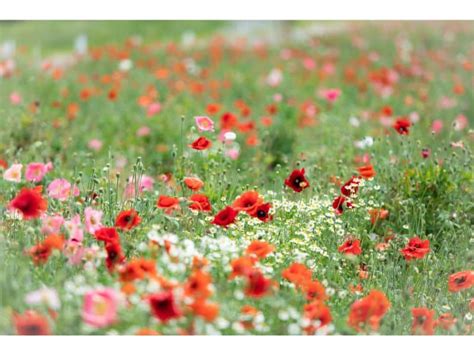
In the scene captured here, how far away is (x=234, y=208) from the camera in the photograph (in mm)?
3574

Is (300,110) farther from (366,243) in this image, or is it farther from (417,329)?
(417,329)

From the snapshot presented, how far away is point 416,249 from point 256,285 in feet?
3.61

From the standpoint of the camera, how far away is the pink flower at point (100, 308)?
258 centimetres

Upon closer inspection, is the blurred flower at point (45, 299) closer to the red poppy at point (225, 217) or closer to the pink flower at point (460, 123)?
the red poppy at point (225, 217)

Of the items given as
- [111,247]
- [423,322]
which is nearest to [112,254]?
[111,247]

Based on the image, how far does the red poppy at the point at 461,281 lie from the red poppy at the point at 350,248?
44cm

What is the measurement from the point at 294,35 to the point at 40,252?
9243 millimetres

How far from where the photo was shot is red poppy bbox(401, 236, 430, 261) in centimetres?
368

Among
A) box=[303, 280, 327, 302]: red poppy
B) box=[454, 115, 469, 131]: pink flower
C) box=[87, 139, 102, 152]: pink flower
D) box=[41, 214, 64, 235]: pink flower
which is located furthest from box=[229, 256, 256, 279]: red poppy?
box=[87, 139, 102, 152]: pink flower

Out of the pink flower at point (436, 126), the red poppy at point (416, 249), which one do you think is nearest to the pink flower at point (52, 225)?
the red poppy at point (416, 249)

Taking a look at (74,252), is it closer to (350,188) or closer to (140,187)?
(140,187)

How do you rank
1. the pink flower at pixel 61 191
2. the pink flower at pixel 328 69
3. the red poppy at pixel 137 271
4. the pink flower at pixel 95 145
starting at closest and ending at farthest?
the red poppy at pixel 137 271
the pink flower at pixel 61 191
the pink flower at pixel 95 145
the pink flower at pixel 328 69

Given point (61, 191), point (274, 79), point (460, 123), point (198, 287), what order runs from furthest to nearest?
point (274, 79), point (460, 123), point (61, 191), point (198, 287)

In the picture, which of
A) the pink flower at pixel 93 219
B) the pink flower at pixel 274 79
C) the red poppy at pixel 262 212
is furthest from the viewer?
the pink flower at pixel 274 79
